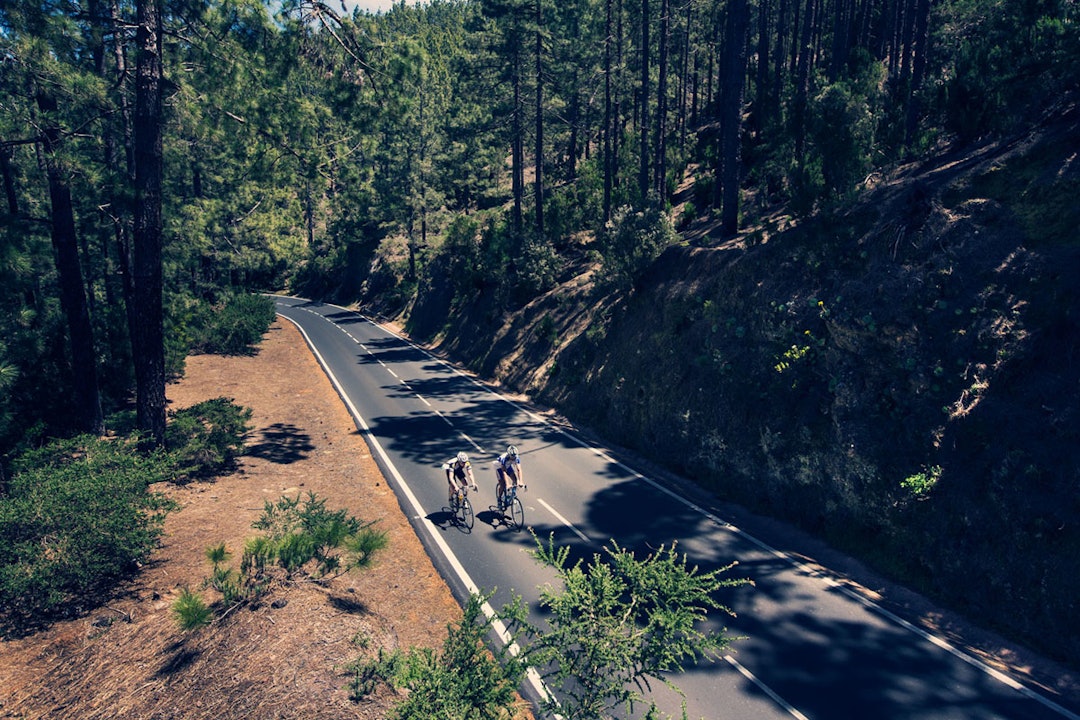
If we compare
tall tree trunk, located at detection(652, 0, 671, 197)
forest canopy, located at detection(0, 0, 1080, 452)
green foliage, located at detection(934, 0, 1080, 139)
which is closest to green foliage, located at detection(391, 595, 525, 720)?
forest canopy, located at detection(0, 0, 1080, 452)

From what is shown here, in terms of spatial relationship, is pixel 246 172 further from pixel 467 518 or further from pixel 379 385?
pixel 379 385

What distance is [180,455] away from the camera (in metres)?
13.0

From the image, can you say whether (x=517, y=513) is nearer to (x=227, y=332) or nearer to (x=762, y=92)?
(x=227, y=332)

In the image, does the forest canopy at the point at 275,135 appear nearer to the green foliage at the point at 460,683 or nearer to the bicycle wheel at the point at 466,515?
the bicycle wheel at the point at 466,515

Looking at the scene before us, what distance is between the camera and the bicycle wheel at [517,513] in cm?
1251

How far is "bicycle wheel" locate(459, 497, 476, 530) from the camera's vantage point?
12430mm

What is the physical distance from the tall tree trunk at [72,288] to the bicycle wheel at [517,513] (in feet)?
37.3

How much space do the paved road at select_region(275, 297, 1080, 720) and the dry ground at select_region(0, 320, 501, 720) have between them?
3.53 ft

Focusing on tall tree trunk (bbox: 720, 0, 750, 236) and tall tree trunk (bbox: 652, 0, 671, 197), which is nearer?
tall tree trunk (bbox: 720, 0, 750, 236)

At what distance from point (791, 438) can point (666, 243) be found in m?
9.99

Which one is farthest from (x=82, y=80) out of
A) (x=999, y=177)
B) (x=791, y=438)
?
(x=999, y=177)

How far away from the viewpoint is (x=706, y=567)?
10.6 m

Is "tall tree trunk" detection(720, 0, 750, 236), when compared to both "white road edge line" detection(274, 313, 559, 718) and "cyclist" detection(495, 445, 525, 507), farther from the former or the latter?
"white road edge line" detection(274, 313, 559, 718)

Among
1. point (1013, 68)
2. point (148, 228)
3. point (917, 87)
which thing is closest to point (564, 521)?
point (148, 228)
